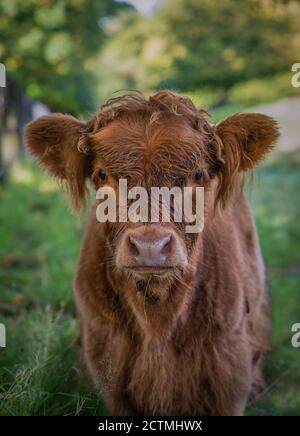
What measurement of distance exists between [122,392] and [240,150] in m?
1.27

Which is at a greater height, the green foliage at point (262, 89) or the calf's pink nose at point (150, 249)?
the green foliage at point (262, 89)

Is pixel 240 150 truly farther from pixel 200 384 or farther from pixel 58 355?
pixel 58 355

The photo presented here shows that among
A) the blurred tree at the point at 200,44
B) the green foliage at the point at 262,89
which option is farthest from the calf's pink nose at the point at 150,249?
the green foliage at the point at 262,89

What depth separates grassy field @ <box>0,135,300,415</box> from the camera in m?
3.06

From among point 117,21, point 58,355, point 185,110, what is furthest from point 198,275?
point 117,21

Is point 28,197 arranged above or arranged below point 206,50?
below

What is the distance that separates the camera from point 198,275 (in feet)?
9.63

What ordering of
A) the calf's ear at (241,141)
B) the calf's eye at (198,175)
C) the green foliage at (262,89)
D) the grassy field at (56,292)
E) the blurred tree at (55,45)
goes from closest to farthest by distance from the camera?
the calf's eye at (198,175)
the calf's ear at (241,141)
the grassy field at (56,292)
the blurred tree at (55,45)
the green foliage at (262,89)

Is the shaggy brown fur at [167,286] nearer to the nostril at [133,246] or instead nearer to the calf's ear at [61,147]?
the calf's ear at [61,147]

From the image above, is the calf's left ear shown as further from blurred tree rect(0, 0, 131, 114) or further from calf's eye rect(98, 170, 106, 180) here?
blurred tree rect(0, 0, 131, 114)

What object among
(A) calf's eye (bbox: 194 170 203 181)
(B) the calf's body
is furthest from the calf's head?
(B) the calf's body

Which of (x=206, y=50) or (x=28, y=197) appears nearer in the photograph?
(x=206, y=50)

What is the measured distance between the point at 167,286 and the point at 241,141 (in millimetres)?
750

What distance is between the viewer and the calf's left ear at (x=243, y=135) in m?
2.85
